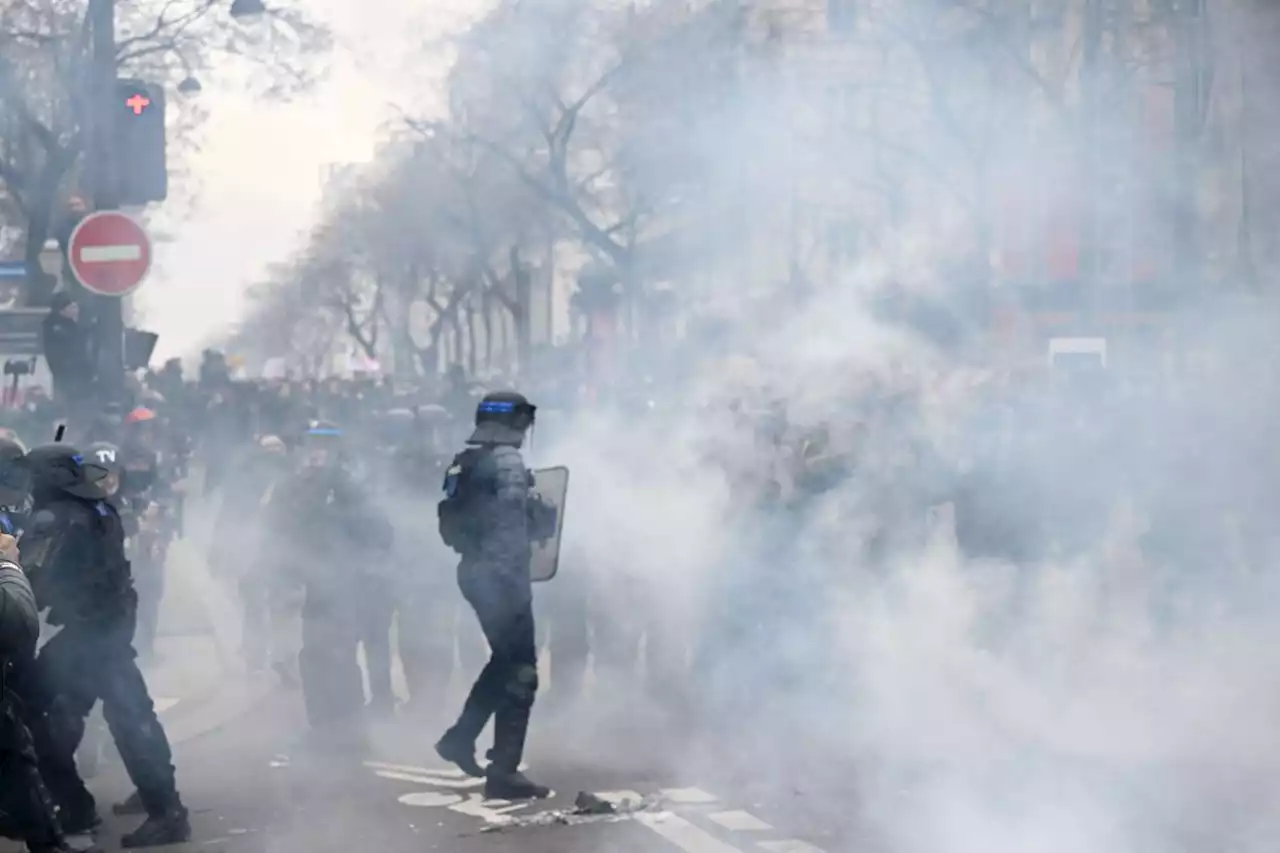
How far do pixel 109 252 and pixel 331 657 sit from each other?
10.9ft

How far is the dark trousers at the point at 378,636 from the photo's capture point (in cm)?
992

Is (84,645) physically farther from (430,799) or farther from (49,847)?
(430,799)

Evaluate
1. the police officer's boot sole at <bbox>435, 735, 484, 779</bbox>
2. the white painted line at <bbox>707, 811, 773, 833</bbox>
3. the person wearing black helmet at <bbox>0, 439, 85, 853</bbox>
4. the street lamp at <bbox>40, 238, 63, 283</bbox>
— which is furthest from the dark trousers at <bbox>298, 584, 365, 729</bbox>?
the street lamp at <bbox>40, 238, 63, 283</bbox>

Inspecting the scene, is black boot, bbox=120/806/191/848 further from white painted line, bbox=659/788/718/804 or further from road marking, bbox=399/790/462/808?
white painted line, bbox=659/788/718/804

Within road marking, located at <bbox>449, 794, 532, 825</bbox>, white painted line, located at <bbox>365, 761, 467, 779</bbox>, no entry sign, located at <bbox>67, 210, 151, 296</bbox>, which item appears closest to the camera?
road marking, located at <bbox>449, 794, 532, 825</bbox>

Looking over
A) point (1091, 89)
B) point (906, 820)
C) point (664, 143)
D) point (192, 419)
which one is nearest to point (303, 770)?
point (906, 820)

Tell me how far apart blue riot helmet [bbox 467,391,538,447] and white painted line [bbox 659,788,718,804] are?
54.8 inches

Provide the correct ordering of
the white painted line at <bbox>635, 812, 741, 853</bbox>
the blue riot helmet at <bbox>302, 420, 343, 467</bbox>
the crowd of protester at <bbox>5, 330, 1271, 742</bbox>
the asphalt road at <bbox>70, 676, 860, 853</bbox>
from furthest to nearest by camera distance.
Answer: the crowd of protester at <bbox>5, 330, 1271, 742</bbox>
the blue riot helmet at <bbox>302, 420, 343, 467</bbox>
the asphalt road at <bbox>70, 676, 860, 853</bbox>
the white painted line at <bbox>635, 812, 741, 853</bbox>

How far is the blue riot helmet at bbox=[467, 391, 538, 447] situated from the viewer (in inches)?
326

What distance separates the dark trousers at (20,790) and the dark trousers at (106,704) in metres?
0.70

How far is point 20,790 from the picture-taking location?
6.57 metres

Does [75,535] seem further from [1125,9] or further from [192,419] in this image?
[192,419]

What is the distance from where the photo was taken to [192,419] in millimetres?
24562

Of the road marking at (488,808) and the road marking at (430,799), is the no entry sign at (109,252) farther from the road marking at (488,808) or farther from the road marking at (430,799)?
the road marking at (488,808)
